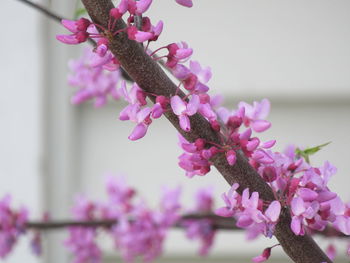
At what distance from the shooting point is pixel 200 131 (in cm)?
32

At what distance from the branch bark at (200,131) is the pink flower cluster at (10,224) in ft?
1.53

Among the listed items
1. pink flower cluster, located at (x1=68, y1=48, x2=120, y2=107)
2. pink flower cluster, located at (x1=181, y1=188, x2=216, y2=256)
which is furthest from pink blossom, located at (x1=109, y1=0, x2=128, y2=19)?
pink flower cluster, located at (x1=181, y1=188, x2=216, y2=256)

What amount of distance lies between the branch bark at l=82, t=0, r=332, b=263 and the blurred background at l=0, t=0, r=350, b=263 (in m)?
0.95

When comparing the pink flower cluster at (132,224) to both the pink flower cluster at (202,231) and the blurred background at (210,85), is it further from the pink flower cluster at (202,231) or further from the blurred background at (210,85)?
the blurred background at (210,85)

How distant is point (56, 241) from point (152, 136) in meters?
0.40

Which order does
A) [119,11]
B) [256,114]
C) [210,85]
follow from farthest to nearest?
1. [210,85]
2. [256,114]
3. [119,11]

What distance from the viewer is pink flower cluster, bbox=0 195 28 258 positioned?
2.31ft

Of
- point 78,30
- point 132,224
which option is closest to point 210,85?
point 132,224

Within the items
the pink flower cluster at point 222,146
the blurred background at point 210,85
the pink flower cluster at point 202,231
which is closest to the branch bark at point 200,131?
the pink flower cluster at point 222,146

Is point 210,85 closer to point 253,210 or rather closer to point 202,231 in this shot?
point 202,231

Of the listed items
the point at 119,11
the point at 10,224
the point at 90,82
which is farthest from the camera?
the point at 10,224

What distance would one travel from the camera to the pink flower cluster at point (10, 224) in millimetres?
706

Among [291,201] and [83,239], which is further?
[83,239]

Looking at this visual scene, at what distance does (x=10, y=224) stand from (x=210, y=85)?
28.9 inches
